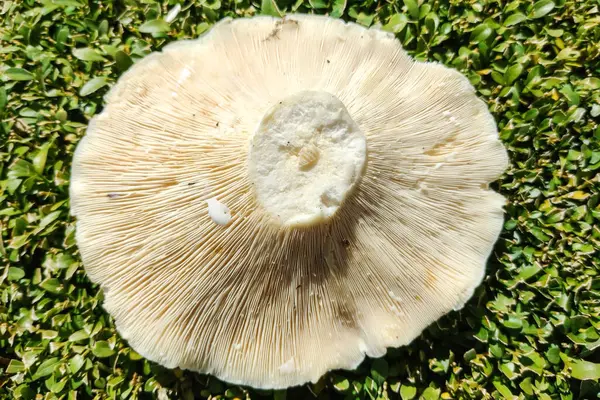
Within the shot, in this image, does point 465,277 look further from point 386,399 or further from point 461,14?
point 461,14

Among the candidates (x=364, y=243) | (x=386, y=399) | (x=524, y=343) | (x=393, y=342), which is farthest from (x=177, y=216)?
(x=524, y=343)

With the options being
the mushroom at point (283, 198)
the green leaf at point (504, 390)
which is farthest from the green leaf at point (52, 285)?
the green leaf at point (504, 390)

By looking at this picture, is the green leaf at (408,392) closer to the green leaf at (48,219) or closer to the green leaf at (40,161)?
the green leaf at (48,219)

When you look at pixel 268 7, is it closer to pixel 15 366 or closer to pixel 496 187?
pixel 496 187

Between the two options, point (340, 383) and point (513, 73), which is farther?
point (513, 73)

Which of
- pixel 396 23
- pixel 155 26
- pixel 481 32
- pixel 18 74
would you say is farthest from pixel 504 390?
pixel 18 74

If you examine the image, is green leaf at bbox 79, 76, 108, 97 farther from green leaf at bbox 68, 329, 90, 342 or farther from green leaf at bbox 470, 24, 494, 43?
green leaf at bbox 470, 24, 494, 43

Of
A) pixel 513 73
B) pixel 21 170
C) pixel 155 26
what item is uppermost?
pixel 513 73
